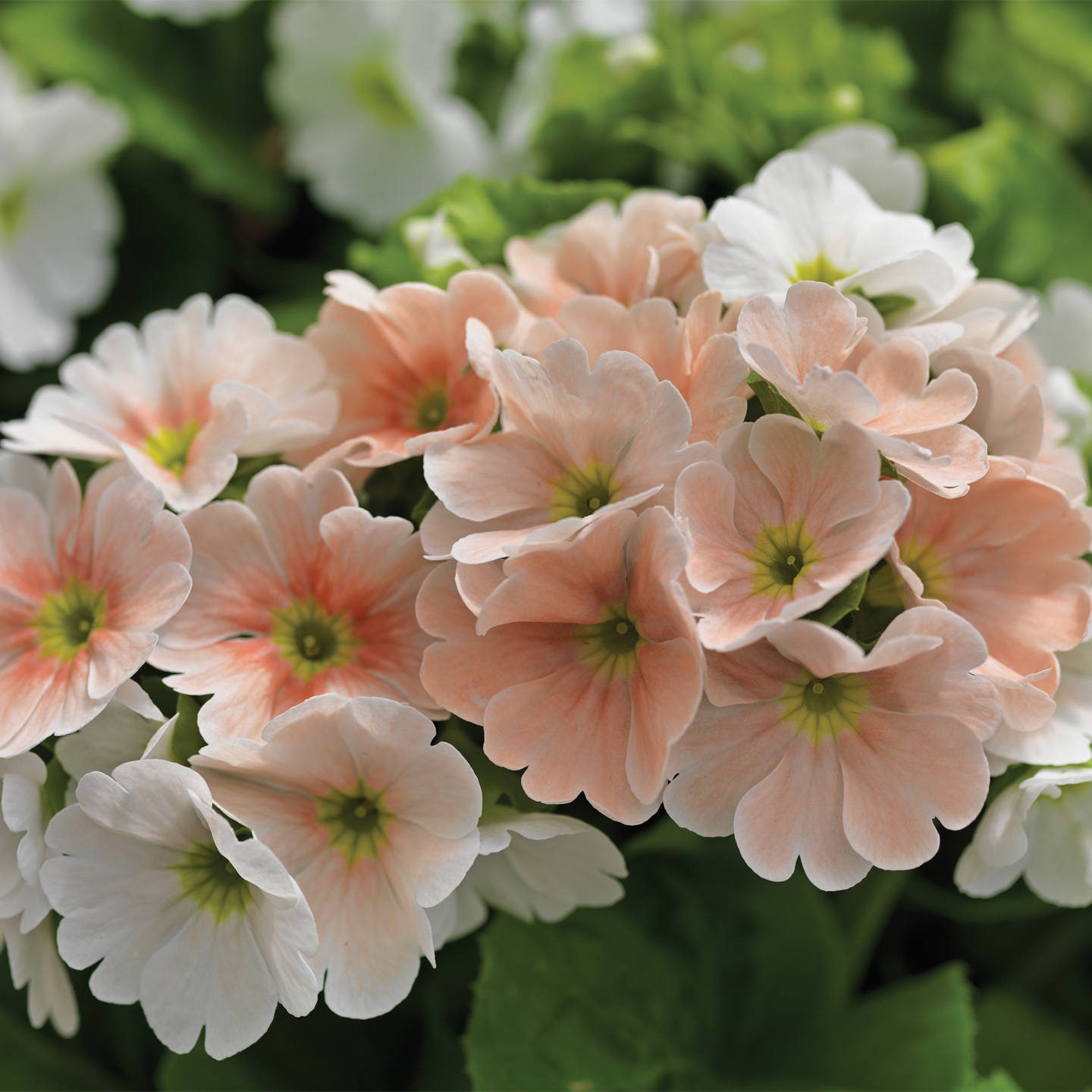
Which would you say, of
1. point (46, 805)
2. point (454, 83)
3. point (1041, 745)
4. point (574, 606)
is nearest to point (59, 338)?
point (454, 83)

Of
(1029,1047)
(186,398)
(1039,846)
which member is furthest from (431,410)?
(1029,1047)

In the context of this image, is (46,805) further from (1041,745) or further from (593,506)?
(1041,745)

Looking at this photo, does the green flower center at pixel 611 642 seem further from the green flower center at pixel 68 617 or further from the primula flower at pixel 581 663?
the green flower center at pixel 68 617

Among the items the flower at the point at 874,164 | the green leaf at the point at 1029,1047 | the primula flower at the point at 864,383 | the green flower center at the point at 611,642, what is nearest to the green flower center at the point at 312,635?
the green flower center at the point at 611,642

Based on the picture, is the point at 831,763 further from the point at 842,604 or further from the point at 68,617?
the point at 68,617

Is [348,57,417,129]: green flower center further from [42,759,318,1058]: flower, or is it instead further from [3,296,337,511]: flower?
[42,759,318,1058]: flower

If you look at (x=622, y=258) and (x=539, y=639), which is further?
(x=622, y=258)

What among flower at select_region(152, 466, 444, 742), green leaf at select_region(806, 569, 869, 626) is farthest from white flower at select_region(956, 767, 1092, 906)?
flower at select_region(152, 466, 444, 742)
